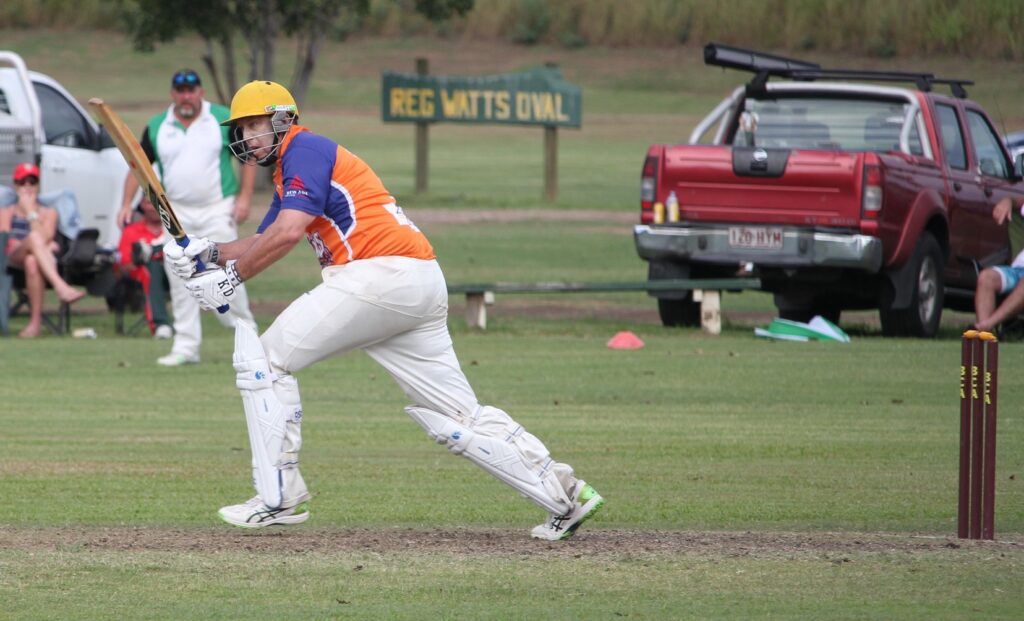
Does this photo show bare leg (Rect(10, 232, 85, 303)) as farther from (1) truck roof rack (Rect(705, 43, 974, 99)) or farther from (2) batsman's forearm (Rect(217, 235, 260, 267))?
(2) batsman's forearm (Rect(217, 235, 260, 267))

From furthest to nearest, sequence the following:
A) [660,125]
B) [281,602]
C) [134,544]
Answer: [660,125] < [134,544] < [281,602]

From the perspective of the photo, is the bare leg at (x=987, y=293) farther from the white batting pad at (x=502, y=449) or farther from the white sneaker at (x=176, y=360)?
the white batting pad at (x=502, y=449)

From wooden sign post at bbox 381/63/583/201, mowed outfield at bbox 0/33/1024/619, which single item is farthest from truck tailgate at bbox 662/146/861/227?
wooden sign post at bbox 381/63/583/201

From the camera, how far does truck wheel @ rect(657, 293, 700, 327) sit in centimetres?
1794

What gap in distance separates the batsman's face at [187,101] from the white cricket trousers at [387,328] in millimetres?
6889

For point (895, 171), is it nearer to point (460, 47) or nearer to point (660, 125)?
point (660, 125)

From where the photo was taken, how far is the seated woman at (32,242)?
1708cm

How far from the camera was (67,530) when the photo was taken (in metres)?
8.27

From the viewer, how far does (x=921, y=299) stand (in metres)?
16.8

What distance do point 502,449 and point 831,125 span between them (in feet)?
32.6

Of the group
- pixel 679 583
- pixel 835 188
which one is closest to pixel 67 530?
pixel 679 583

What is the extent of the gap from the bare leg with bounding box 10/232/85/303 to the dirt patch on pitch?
897 centimetres

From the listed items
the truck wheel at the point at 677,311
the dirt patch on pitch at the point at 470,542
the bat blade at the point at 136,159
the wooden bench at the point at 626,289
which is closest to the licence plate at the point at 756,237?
the wooden bench at the point at 626,289

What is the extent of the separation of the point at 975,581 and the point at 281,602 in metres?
2.66
